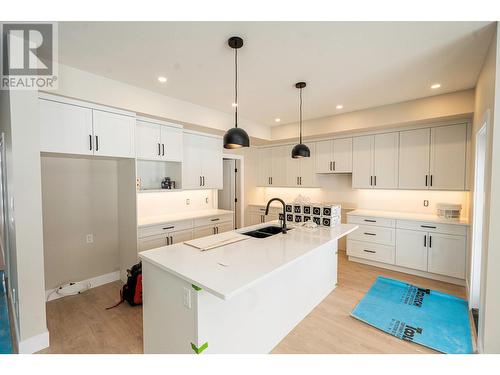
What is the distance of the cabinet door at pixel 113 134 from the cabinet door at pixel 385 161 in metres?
4.00

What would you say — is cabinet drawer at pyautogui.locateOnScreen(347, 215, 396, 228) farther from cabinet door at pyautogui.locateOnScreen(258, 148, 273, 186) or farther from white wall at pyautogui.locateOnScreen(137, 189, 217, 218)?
white wall at pyautogui.locateOnScreen(137, 189, 217, 218)

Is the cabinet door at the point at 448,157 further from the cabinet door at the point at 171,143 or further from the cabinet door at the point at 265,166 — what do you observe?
the cabinet door at the point at 171,143

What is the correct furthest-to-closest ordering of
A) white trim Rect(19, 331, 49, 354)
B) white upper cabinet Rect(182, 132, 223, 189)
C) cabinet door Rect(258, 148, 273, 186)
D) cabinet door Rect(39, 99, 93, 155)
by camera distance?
cabinet door Rect(258, 148, 273, 186) < white upper cabinet Rect(182, 132, 223, 189) < cabinet door Rect(39, 99, 93, 155) < white trim Rect(19, 331, 49, 354)

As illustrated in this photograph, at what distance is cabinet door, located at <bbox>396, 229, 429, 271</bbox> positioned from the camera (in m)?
3.63

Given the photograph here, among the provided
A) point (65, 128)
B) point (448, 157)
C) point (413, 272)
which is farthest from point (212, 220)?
point (448, 157)

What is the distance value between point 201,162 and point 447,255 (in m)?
4.15

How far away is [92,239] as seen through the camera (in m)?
3.38

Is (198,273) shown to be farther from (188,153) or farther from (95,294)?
(188,153)

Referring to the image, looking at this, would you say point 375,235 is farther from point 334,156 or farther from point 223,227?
point 223,227

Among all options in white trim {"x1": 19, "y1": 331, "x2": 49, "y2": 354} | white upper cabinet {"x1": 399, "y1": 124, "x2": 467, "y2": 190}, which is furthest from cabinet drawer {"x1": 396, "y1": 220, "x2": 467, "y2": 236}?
white trim {"x1": 19, "y1": 331, "x2": 49, "y2": 354}

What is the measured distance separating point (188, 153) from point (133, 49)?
2.10 m

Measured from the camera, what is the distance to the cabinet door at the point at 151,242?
3279 millimetres

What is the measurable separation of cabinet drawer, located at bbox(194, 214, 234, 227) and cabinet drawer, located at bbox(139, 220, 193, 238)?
15cm

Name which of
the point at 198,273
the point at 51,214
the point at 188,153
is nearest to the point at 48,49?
the point at 51,214
